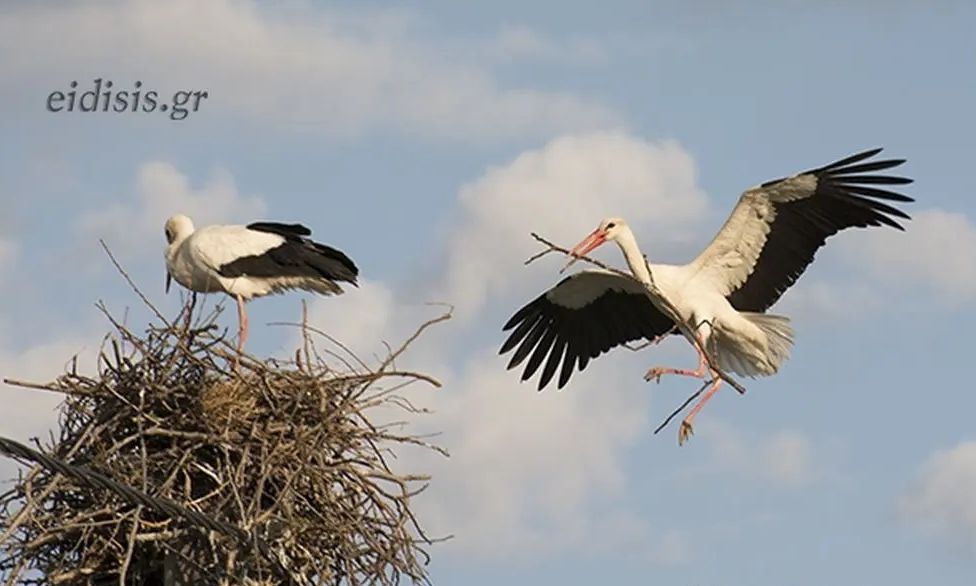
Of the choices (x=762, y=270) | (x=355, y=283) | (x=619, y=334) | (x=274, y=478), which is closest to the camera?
(x=274, y=478)

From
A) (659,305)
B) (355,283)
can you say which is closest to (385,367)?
(355,283)

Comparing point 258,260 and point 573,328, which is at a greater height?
Answer: point 573,328

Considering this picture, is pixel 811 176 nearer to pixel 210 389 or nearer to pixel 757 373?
pixel 757 373

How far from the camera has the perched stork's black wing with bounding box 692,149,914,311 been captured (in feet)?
40.3

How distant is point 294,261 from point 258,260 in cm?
21

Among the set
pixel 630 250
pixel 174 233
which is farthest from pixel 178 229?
pixel 630 250

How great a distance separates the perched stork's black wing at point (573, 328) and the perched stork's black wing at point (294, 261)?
2.10 meters

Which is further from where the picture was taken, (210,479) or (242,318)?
(242,318)

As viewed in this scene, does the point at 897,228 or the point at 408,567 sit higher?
the point at 897,228

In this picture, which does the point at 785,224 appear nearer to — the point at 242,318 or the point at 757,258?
the point at 757,258

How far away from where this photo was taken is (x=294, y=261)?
12016 mm

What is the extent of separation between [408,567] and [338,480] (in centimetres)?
48

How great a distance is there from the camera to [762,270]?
42.1 feet

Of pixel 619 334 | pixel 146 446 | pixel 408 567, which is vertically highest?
pixel 619 334
